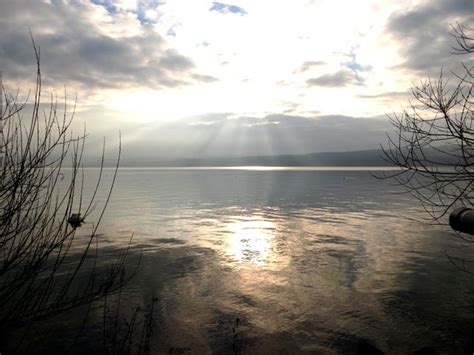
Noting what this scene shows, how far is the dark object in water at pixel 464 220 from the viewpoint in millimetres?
10188

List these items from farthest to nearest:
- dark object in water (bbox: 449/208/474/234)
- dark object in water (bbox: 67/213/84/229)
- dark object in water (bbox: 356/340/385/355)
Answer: dark object in water (bbox: 356/340/385/355), dark object in water (bbox: 449/208/474/234), dark object in water (bbox: 67/213/84/229)

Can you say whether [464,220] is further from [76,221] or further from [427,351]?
[76,221]

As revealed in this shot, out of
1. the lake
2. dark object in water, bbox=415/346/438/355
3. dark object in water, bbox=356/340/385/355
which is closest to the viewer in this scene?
dark object in water, bbox=415/346/438/355

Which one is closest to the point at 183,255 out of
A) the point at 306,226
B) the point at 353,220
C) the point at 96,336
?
the point at 96,336

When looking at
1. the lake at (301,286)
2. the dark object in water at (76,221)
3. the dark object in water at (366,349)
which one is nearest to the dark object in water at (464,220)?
the dark object in water at (366,349)

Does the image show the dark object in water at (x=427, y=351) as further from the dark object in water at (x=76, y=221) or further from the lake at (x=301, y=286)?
the dark object in water at (x=76, y=221)

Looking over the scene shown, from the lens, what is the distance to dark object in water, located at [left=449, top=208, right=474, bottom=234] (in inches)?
401

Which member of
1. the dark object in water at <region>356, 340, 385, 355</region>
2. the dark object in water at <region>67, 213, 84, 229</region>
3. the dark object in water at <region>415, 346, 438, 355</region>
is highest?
the dark object in water at <region>67, 213, 84, 229</region>

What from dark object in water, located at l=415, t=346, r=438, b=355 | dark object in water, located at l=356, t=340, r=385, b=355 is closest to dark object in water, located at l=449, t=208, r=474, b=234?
dark object in water, located at l=415, t=346, r=438, b=355

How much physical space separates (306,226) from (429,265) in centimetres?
1632

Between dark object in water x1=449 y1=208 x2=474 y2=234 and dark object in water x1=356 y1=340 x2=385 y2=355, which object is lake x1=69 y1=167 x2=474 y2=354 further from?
dark object in water x1=449 y1=208 x2=474 y2=234

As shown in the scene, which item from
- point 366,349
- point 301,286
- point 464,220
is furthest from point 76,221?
point 301,286

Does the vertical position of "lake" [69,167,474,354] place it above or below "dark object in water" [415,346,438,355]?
below

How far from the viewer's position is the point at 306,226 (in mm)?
38781
